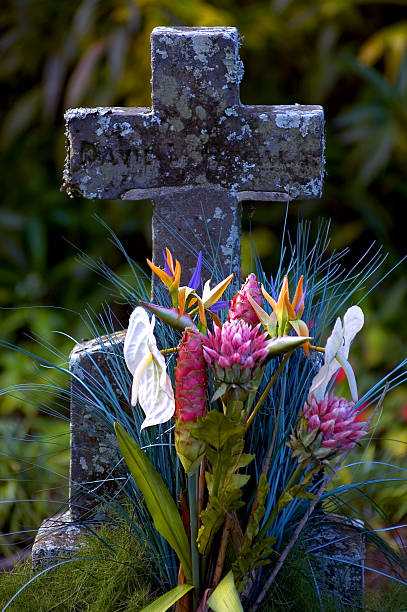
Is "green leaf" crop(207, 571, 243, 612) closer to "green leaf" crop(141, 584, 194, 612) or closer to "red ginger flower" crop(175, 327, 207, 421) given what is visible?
"green leaf" crop(141, 584, 194, 612)

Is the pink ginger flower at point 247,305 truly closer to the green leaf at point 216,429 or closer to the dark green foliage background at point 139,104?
the green leaf at point 216,429

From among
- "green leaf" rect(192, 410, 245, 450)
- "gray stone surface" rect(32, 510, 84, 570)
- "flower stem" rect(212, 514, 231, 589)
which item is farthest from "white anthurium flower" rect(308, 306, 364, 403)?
"gray stone surface" rect(32, 510, 84, 570)

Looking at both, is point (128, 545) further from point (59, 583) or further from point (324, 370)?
point (324, 370)

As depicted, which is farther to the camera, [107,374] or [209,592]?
[107,374]

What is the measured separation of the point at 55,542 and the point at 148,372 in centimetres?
54

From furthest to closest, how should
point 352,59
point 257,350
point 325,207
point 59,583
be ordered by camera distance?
point 325,207, point 352,59, point 59,583, point 257,350

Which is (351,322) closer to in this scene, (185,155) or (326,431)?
(326,431)

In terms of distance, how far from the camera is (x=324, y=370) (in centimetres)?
102

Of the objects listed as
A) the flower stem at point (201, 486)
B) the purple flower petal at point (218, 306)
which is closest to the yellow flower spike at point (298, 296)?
the purple flower petal at point (218, 306)

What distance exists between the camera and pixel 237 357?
0.95 metres

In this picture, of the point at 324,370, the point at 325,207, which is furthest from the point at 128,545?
the point at 325,207

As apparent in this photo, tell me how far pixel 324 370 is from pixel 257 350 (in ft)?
0.33

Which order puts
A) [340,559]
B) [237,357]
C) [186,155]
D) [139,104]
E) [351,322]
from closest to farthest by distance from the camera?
[237,357] < [351,322] < [340,559] < [186,155] < [139,104]

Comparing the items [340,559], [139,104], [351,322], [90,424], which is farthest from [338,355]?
[139,104]
